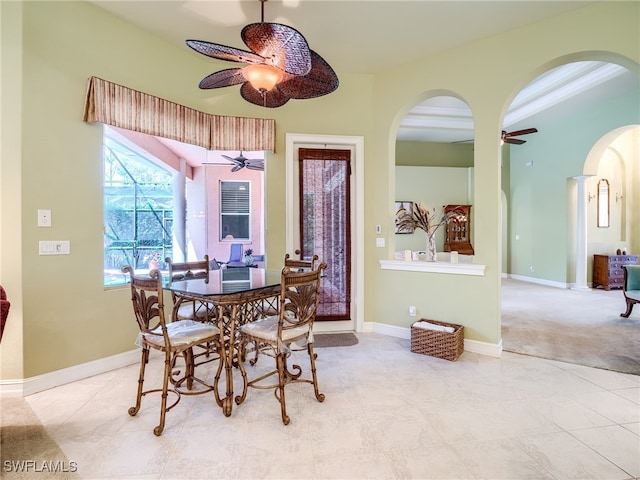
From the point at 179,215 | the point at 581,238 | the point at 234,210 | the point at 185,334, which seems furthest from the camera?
the point at 234,210

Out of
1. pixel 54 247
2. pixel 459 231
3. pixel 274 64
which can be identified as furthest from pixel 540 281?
pixel 54 247

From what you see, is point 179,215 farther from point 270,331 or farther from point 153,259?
point 270,331

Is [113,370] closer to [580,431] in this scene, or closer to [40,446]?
[40,446]

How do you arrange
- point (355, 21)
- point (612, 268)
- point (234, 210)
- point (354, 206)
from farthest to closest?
point (234, 210)
point (612, 268)
point (354, 206)
point (355, 21)

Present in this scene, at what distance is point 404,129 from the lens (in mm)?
6707

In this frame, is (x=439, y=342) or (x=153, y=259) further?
(x=153, y=259)

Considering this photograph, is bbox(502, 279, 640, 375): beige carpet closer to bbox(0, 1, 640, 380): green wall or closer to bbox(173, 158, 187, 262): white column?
bbox(0, 1, 640, 380): green wall

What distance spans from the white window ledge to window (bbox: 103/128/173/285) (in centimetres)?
271

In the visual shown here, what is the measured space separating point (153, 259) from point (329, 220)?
2135 mm

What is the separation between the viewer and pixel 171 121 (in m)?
3.24

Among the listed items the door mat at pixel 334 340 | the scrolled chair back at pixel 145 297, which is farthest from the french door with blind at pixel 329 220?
the scrolled chair back at pixel 145 297

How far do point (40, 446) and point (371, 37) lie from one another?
414cm

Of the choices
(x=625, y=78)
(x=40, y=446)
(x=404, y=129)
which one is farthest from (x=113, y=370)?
(x=625, y=78)

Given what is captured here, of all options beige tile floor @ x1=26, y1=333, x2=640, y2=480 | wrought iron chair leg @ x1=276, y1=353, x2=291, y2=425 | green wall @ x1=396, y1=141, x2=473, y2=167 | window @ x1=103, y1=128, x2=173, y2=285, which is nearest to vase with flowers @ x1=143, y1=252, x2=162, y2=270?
window @ x1=103, y1=128, x2=173, y2=285
